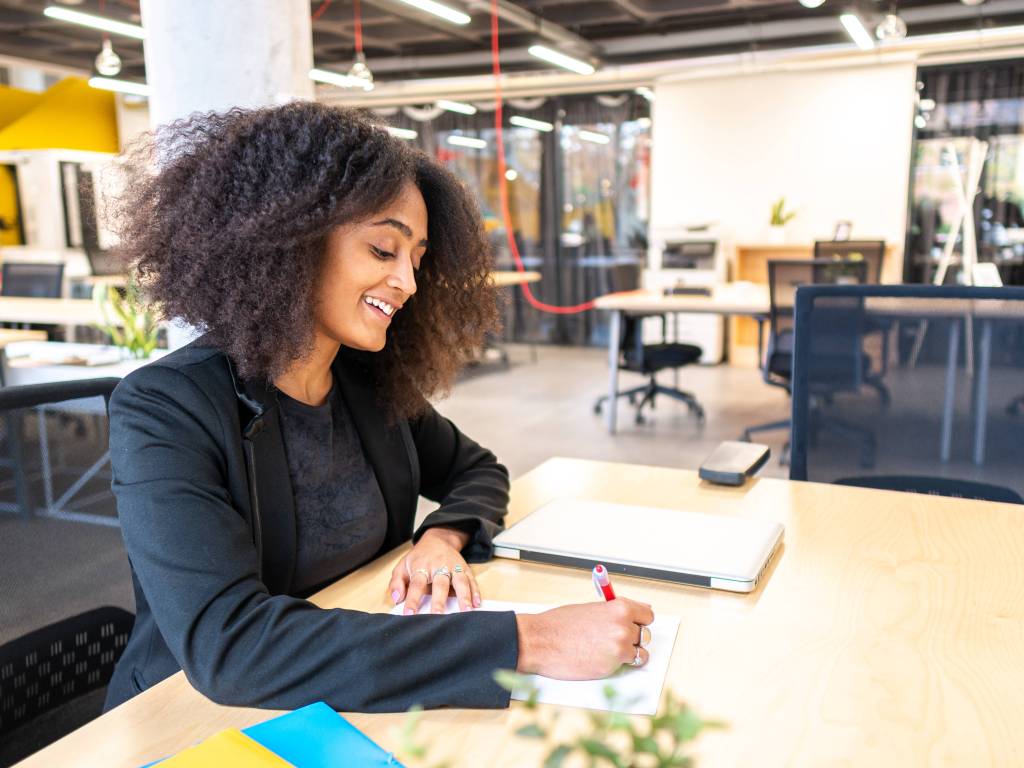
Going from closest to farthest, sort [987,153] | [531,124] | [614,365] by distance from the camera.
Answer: [614,365], [987,153], [531,124]

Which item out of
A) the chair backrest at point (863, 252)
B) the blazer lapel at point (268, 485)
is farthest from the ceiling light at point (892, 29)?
the blazer lapel at point (268, 485)

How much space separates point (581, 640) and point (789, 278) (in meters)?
4.23

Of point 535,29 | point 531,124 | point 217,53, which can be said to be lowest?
point 217,53

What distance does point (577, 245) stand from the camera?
9617mm

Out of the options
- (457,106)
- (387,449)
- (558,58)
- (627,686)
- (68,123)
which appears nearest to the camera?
(627,686)

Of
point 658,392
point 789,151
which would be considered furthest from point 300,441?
point 789,151

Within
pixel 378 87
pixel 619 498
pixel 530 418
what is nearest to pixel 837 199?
pixel 530 418

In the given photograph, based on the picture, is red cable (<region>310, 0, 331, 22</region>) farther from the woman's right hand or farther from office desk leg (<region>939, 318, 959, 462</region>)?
the woman's right hand

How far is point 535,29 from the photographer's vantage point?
25.9 feet

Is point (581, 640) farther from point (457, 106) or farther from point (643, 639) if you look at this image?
point (457, 106)

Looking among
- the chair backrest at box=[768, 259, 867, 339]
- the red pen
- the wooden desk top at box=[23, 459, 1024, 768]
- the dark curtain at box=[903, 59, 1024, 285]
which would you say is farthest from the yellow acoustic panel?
the red pen

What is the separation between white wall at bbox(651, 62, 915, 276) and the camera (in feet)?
25.9

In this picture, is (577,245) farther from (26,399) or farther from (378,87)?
(26,399)

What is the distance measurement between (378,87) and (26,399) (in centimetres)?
925
